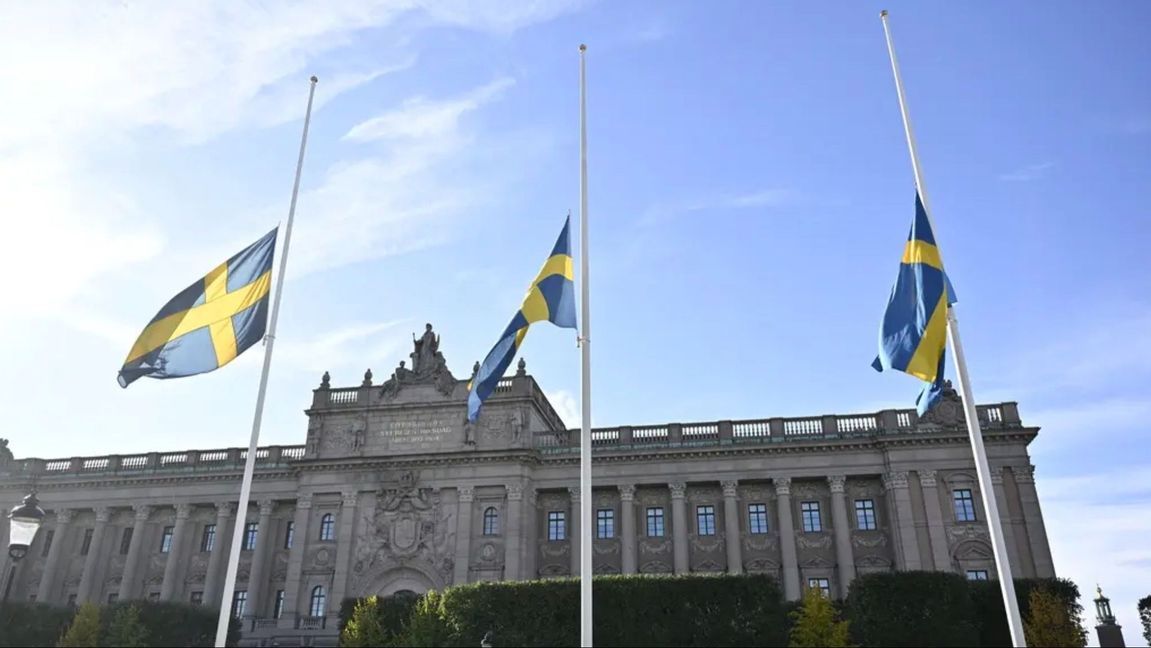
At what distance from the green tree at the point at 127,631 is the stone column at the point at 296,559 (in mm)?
11480

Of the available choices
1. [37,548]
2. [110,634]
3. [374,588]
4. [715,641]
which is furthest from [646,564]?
[37,548]

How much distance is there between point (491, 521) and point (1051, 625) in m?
34.3

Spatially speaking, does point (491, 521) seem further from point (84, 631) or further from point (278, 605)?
point (84, 631)

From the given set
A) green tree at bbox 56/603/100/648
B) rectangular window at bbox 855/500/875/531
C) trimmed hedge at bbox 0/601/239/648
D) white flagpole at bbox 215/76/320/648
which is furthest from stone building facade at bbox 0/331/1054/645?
white flagpole at bbox 215/76/320/648

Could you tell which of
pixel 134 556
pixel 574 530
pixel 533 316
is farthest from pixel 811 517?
pixel 134 556

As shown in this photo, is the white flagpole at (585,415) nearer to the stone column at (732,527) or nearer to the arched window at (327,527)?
the stone column at (732,527)

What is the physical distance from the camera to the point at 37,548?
68688mm

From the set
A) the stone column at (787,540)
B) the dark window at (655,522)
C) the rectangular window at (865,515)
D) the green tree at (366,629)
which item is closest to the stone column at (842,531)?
the rectangular window at (865,515)

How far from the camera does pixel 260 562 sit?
62.7 metres

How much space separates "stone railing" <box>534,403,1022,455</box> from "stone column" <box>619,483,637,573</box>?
305cm

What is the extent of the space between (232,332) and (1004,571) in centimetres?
1984

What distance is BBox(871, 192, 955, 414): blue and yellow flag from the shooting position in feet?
66.0

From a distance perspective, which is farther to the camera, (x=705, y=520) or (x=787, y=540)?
(x=705, y=520)

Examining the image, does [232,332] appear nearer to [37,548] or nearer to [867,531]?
[867,531]
